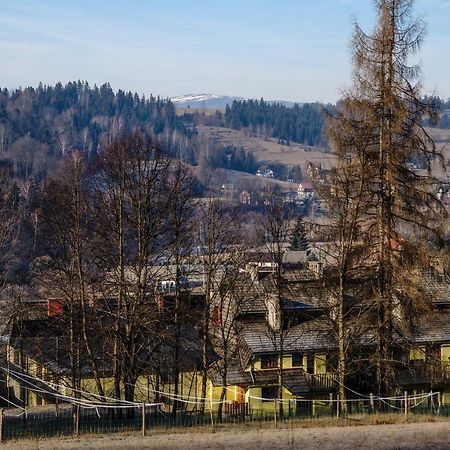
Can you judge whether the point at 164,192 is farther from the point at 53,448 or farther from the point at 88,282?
the point at 53,448

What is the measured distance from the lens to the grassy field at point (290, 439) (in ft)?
52.4

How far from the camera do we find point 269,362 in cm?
2648

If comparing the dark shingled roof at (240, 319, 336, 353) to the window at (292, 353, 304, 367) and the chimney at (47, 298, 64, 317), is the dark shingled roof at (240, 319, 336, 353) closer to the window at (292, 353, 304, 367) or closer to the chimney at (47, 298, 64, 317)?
the window at (292, 353, 304, 367)

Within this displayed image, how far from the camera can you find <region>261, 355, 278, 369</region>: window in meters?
26.4

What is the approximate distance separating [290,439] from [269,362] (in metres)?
10.1

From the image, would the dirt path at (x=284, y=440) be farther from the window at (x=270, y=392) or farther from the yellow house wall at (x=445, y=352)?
the yellow house wall at (x=445, y=352)

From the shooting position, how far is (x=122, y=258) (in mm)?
21297

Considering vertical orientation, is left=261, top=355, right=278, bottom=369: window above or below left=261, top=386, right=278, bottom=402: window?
above

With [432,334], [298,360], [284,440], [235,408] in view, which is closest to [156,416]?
[235,408]

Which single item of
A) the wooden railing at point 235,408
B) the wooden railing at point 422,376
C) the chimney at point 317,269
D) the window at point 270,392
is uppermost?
the chimney at point 317,269

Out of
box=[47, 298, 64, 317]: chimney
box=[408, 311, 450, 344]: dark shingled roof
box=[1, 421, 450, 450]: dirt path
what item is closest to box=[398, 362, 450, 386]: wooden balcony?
box=[408, 311, 450, 344]: dark shingled roof

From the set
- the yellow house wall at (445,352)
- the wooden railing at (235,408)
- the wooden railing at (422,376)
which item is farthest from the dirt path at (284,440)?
the yellow house wall at (445,352)

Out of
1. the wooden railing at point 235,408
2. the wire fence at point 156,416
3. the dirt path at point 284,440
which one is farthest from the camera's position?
the wooden railing at point 235,408

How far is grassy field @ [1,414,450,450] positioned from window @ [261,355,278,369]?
8843mm
